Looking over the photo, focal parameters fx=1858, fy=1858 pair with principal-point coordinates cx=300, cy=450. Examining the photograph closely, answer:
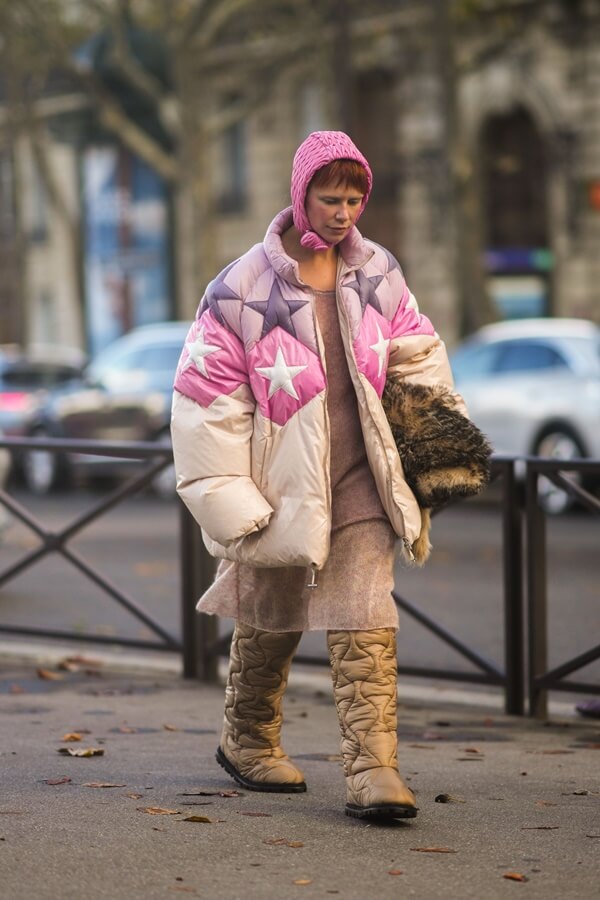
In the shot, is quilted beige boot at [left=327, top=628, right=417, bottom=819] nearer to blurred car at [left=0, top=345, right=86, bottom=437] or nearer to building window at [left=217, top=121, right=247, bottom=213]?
blurred car at [left=0, top=345, right=86, bottom=437]

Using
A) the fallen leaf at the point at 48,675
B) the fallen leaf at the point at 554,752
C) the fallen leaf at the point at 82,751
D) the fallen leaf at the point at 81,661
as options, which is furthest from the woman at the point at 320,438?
the fallen leaf at the point at 81,661

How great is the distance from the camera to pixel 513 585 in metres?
7.09

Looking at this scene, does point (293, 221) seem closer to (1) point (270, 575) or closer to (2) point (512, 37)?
(1) point (270, 575)

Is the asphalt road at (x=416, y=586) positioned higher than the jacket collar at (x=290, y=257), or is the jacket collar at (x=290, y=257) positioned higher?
Result: the jacket collar at (x=290, y=257)

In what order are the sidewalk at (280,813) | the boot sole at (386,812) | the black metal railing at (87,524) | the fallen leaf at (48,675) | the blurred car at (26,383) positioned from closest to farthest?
the sidewalk at (280,813) → the boot sole at (386,812) → the fallen leaf at (48,675) → the black metal railing at (87,524) → the blurred car at (26,383)

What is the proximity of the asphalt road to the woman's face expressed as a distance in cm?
267

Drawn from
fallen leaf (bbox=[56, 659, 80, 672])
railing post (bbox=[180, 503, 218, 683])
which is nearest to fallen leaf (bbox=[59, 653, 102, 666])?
fallen leaf (bbox=[56, 659, 80, 672])

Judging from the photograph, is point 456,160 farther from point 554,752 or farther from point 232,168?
point 554,752

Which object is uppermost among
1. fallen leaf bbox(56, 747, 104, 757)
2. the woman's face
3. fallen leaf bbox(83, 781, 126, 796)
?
the woman's face

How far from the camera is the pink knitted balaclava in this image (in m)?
4.98

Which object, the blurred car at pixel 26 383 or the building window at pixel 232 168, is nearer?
the blurred car at pixel 26 383

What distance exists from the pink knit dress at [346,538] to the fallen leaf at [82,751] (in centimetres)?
114

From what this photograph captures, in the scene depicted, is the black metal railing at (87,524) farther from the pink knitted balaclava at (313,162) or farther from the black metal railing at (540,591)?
the pink knitted balaclava at (313,162)

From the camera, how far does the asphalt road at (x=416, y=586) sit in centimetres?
907
